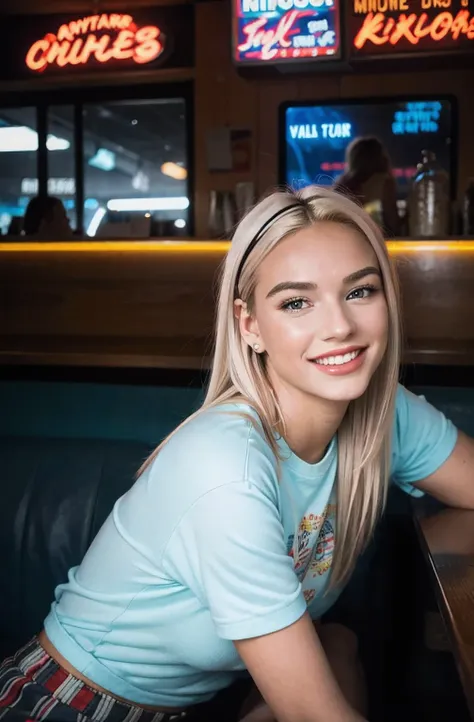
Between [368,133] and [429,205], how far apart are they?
1.64m

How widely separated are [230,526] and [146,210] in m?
4.45

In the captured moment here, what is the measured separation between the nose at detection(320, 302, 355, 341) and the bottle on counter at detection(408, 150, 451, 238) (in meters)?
1.79

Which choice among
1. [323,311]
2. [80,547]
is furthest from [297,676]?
[80,547]

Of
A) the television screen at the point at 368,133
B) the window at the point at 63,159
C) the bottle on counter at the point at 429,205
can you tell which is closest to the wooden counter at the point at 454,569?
the bottle on counter at the point at 429,205

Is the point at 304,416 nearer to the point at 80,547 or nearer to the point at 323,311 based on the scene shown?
the point at 323,311

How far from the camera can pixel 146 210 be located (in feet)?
17.4

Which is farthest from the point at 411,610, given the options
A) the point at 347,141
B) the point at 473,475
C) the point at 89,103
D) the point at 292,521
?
the point at 89,103

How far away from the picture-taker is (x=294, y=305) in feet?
4.11

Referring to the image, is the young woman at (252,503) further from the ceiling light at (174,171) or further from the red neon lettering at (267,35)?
the ceiling light at (174,171)

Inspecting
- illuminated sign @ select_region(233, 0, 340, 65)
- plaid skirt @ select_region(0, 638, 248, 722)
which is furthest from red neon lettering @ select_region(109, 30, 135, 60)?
plaid skirt @ select_region(0, 638, 248, 722)

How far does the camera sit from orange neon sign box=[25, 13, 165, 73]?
14.8ft

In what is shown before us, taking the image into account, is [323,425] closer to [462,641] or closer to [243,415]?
[243,415]

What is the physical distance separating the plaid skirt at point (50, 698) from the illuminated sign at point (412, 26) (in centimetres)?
291

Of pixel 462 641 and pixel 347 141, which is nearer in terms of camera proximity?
pixel 462 641
